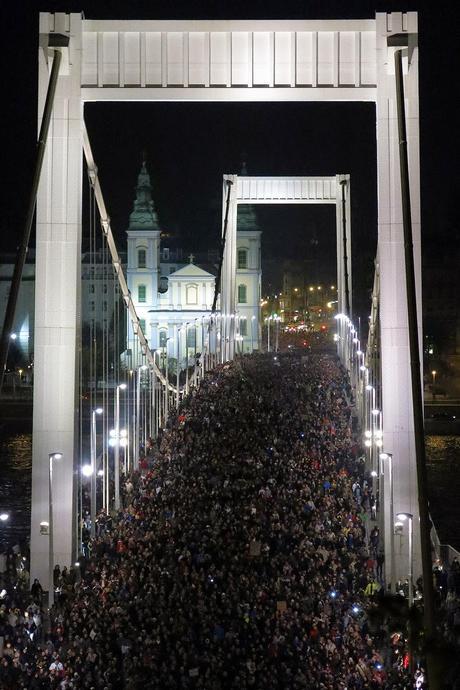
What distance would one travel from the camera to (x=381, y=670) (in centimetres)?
1149

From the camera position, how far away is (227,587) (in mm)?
13367

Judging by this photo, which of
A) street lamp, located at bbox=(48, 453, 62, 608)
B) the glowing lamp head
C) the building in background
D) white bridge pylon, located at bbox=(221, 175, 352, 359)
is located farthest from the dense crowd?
the building in background

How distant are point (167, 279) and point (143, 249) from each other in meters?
3.06

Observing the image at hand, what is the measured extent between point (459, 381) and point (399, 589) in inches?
2206

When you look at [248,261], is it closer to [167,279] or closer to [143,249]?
[167,279]

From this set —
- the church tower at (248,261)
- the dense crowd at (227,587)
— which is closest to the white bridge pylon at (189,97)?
the dense crowd at (227,587)

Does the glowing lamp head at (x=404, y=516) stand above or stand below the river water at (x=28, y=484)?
above

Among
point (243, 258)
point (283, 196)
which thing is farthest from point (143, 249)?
point (283, 196)

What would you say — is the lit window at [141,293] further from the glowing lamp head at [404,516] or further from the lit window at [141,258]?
the glowing lamp head at [404,516]

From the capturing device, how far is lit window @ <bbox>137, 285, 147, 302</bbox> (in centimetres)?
8314

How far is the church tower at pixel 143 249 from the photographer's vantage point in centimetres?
8319

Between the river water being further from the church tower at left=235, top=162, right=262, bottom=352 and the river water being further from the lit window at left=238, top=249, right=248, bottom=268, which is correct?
the lit window at left=238, top=249, right=248, bottom=268

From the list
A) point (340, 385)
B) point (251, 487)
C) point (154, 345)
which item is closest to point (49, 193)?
point (251, 487)

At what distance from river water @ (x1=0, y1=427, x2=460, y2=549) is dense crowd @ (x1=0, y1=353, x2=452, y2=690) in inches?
311
